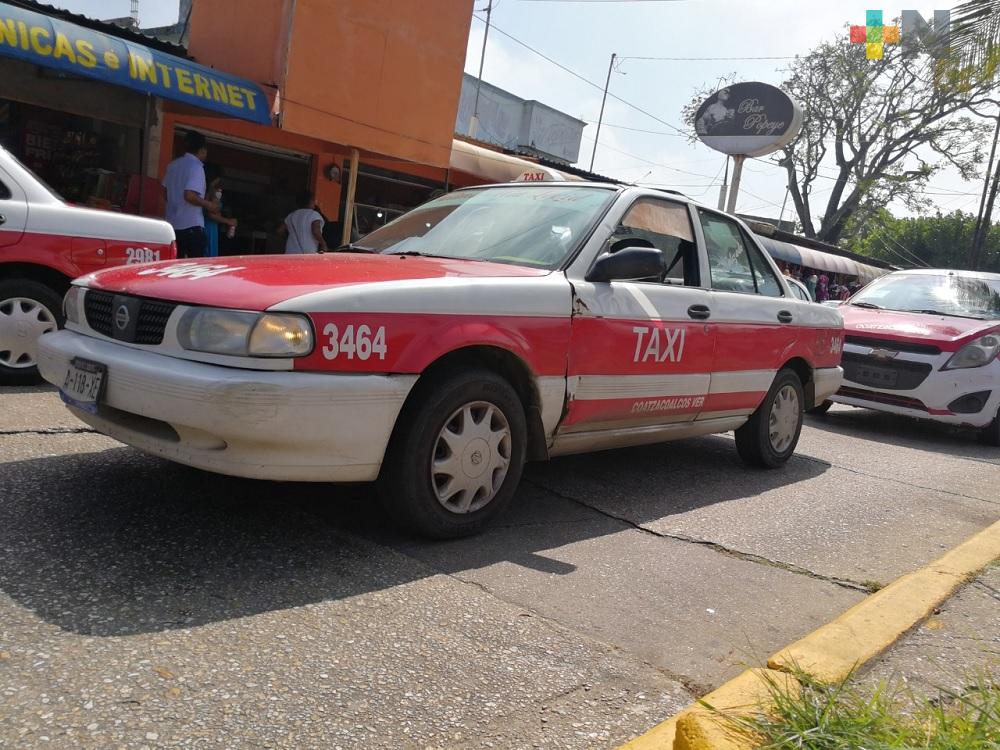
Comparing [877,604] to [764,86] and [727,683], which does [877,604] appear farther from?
[764,86]

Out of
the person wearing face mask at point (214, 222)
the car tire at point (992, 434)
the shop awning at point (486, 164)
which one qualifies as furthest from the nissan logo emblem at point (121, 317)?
the shop awning at point (486, 164)

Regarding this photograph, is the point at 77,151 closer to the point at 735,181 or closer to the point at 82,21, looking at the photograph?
the point at 82,21

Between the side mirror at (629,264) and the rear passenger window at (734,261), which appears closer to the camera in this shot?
the side mirror at (629,264)

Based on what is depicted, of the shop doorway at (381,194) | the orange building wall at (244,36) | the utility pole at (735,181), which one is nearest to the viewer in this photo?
the orange building wall at (244,36)

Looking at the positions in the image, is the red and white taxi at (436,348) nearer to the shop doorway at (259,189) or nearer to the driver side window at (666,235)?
the driver side window at (666,235)

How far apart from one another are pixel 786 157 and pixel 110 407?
37.9 m

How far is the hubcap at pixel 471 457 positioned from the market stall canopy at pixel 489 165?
404 inches

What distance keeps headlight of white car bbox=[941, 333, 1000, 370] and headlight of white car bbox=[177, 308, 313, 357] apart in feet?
22.8

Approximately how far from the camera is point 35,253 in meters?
5.25

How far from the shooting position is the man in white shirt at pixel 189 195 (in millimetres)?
8016

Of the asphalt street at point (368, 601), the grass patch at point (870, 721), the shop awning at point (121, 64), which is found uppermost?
the shop awning at point (121, 64)

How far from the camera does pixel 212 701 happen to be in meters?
2.17

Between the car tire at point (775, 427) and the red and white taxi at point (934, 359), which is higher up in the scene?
the red and white taxi at point (934, 359)

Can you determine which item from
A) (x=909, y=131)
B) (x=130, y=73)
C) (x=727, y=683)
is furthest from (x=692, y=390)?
(x=909, y=131)
